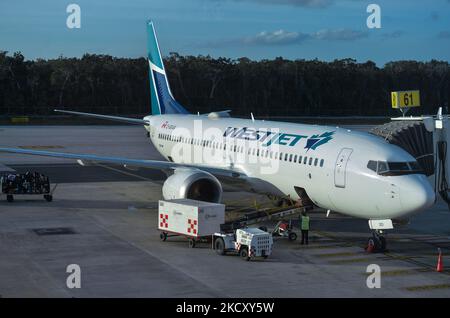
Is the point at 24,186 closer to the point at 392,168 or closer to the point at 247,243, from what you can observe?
the point at 247,243

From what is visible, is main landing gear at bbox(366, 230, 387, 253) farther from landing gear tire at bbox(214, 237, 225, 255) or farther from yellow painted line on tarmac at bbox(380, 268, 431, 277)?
landing gear tire at bbox(214, 237, 225, 255)

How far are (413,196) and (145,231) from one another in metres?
11.5

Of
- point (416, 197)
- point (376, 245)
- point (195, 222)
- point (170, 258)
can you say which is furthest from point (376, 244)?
point (170, 258)

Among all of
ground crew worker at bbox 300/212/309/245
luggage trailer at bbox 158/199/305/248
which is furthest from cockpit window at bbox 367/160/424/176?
luggage trailer at bbox 158/199/305/248

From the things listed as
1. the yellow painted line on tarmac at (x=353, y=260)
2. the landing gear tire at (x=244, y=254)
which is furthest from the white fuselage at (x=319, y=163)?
the landing gear tire at (x=244, y=254)

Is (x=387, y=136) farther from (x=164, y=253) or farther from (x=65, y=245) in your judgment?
(x=65, y=245)

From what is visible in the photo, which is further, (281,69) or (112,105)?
(281,69)

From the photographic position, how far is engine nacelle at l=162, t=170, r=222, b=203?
29.6 m

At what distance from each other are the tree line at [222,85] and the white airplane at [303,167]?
86.5 metres

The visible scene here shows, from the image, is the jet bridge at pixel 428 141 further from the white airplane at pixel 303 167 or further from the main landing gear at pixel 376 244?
the main landing gear at pixel 376 244

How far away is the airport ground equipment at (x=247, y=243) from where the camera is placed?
24.1 metres

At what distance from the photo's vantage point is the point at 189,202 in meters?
27.6

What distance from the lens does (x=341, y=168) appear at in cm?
2614
